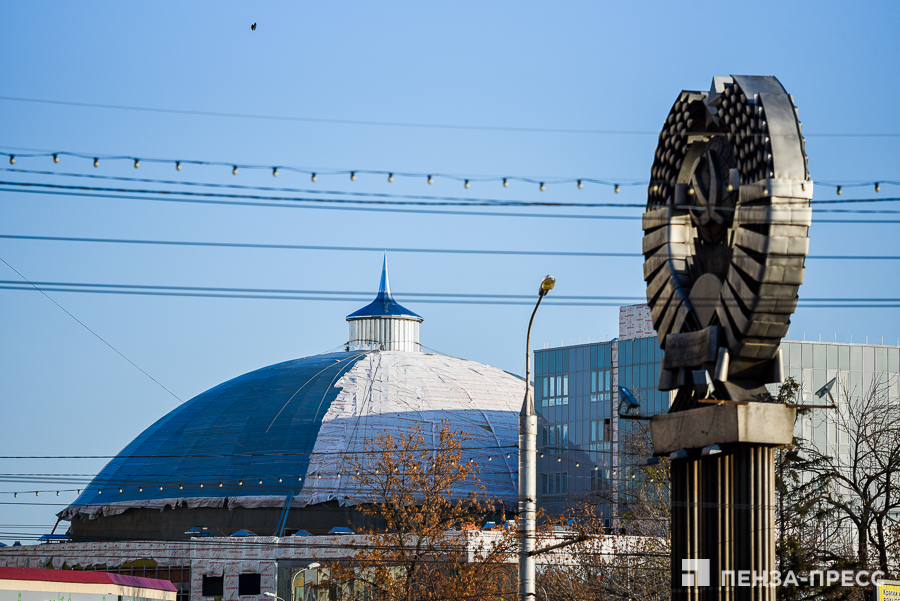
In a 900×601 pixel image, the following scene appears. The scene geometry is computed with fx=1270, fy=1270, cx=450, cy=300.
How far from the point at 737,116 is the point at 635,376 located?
58.1 m

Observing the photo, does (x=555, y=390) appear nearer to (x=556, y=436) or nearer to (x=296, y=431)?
(x=556, y=436)

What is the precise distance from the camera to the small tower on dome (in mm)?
91688

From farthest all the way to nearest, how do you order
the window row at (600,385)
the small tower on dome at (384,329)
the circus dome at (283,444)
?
1. the small tower on dome at (384,329)
2. the window row at (600,385)
3. the circus dome at (283,444)

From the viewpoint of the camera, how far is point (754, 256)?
19203 millimetres

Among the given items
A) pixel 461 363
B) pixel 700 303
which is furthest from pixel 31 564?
pixel 700 303

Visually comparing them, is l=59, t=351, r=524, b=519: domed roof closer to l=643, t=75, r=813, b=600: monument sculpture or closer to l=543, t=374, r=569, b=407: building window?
l=543, t=374, r=569, b=407: building window

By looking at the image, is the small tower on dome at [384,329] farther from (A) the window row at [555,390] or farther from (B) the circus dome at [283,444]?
(A) the window row at [555,390]

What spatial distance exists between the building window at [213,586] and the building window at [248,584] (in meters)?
0.88

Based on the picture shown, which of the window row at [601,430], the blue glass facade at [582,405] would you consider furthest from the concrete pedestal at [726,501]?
the window row at [601,430]

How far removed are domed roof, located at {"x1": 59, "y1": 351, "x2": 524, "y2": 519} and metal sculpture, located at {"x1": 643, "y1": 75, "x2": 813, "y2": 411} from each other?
46.1 metres

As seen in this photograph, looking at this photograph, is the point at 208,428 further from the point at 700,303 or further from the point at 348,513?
the point at 700,303

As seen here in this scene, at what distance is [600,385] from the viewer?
262 ft

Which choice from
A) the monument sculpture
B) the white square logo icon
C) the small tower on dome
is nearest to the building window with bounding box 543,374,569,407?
the small tower on dome

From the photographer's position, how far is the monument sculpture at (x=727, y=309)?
→ 19047 mm
